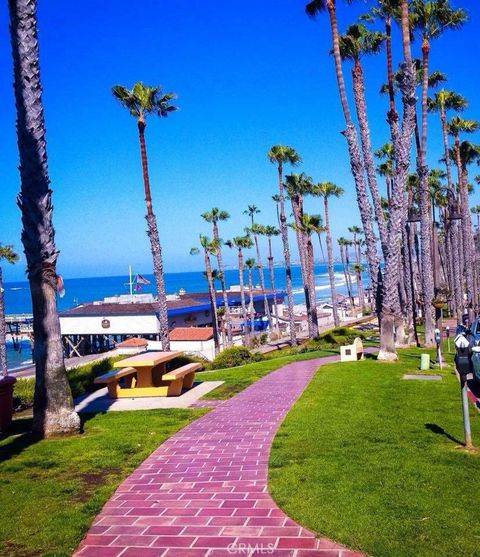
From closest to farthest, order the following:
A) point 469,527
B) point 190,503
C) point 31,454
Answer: point 469,527 → point 190,503 → point 31,454

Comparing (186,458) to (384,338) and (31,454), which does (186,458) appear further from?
(384,338)

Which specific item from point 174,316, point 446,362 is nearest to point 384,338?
point 446,362

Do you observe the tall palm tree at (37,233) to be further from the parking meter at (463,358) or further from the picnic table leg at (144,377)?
the parking meter at (463,358)

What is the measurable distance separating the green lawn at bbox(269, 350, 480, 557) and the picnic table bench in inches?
135

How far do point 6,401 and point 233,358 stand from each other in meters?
13.7

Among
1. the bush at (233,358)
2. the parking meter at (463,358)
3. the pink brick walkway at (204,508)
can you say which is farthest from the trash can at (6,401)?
the bush at (233,358)

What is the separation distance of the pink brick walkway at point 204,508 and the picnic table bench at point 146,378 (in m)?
3.56

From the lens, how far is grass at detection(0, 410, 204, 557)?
17.3 ft

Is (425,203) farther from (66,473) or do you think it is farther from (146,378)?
(66,473)

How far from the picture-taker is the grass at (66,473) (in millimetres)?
5258

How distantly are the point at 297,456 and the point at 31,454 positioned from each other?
13.7 feet

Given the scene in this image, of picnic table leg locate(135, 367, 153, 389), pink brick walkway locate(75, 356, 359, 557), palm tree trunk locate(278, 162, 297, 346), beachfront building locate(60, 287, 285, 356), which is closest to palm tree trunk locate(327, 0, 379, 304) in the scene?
picnic table leg locate(135, 367, 153, 389)

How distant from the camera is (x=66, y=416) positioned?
9328 millimetres

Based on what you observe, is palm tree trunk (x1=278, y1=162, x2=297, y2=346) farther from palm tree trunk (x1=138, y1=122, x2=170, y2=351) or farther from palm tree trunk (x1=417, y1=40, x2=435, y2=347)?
palm tree trunk (x1=138, y1=122, x2=170, y2=351)
